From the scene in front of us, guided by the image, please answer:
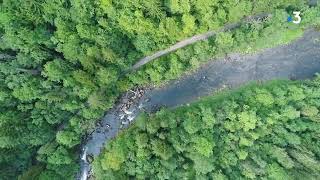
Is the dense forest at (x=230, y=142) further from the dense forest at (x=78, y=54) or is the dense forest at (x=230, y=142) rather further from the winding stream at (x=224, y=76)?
the dense forest at (x=78, y=54)

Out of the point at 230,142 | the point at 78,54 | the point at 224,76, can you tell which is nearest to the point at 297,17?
the point at 224,76

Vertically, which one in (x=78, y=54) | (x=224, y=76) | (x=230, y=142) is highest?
(x=224, y=76)

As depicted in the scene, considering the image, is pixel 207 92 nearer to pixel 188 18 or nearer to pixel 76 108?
pixel 188 18

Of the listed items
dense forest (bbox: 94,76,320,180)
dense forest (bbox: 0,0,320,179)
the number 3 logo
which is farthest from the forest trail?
dense forest (bbox: 94,76,320,180)

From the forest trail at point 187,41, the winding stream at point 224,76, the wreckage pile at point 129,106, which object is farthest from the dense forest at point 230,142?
the forest trail at point 187,41

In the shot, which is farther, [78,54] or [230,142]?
[230,142]

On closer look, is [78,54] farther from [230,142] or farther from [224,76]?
[230,142]
